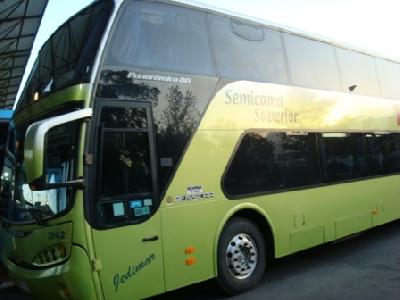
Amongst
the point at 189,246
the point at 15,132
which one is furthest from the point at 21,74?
the point at 189,246

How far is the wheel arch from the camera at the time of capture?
273 inches

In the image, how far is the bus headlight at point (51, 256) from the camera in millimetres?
5406

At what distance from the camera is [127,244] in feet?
18.9

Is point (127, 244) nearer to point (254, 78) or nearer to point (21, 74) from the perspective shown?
point (254, 78)

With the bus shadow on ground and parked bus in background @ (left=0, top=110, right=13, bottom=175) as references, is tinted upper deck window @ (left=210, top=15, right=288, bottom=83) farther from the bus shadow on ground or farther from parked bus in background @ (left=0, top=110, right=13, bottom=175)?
parked bus in background @ (left=0, top=110, right=13, bottom=175)

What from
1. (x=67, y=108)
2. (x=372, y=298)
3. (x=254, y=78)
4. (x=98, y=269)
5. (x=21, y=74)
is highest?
(x=21, y=74)

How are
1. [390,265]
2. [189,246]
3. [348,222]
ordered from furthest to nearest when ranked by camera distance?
[348,222] < [390,265] < [189,246]

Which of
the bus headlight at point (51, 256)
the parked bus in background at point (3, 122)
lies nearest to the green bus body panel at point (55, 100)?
the bus headlight at point (51, 256)

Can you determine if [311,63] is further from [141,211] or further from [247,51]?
[141,211]

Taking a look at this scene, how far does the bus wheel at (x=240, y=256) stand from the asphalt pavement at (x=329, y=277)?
151mm

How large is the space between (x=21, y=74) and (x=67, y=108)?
77.5 ft

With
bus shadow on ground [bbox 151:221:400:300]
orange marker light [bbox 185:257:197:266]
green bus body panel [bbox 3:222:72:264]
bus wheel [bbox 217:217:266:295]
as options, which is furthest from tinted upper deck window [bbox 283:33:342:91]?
green bus body panel [bbox 3:222:72:264]

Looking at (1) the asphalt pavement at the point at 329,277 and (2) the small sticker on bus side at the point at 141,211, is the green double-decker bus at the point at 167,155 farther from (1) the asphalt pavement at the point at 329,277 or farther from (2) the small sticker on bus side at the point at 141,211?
(1) the asphalt pavement at the point at 329,277

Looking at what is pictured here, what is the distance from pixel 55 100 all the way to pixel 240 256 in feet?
10.0
